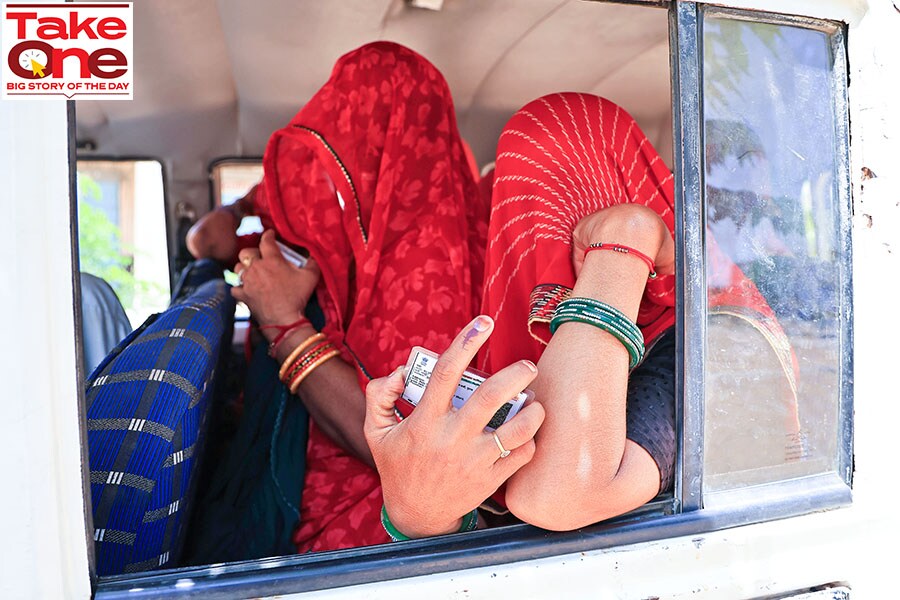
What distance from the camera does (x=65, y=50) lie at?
945 mm

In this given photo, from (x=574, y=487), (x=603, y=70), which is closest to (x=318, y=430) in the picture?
(x=574, y=487)

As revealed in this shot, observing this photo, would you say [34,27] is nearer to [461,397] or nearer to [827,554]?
[461,397]

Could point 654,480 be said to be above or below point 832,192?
below

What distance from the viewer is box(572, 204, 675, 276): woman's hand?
1233 millimetres

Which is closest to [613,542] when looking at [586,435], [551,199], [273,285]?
[586,435]

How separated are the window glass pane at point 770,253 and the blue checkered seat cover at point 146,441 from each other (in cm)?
97

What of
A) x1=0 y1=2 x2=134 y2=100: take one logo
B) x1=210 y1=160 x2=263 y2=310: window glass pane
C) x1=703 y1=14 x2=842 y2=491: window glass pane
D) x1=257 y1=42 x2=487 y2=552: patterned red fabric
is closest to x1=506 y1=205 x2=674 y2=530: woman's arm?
x1=703 y1=14 x2=842 y2=491: window glass pane

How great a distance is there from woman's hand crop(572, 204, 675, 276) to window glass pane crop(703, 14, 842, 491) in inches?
4.3

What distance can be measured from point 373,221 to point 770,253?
103cm

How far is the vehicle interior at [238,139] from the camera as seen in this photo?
120cm

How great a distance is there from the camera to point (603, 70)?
121 inches

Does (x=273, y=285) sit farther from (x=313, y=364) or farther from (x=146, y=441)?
(x=146, y=441)

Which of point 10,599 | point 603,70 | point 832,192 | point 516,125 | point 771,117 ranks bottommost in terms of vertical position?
point 10,599

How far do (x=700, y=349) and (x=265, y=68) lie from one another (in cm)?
237
